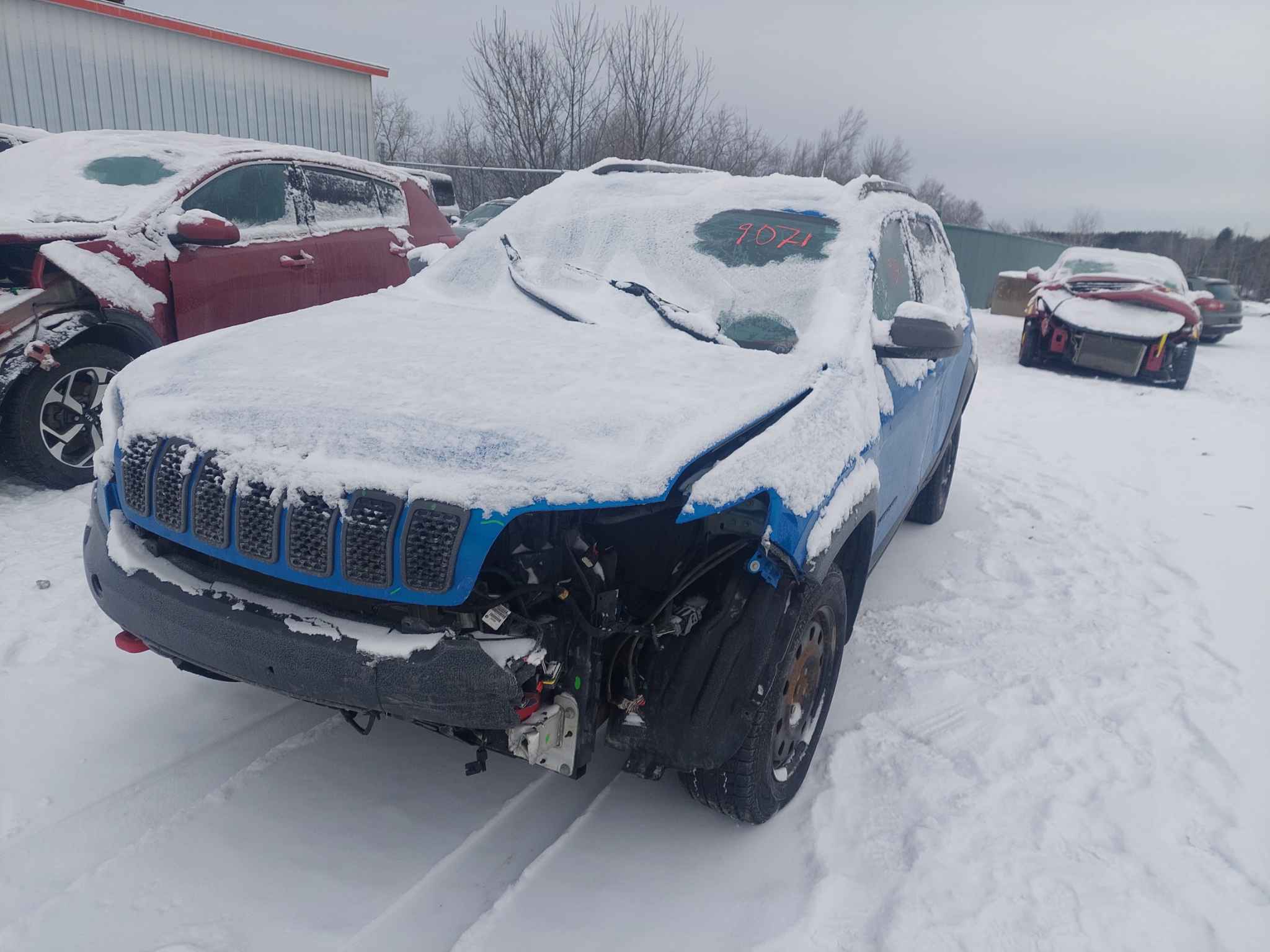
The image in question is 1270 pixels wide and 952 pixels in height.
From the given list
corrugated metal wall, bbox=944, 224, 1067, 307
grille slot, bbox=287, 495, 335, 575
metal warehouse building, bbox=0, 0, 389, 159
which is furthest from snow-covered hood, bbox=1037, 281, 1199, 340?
metal warehouse building, bbox=0, 0, 389, 159

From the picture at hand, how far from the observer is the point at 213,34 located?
45.1 feet

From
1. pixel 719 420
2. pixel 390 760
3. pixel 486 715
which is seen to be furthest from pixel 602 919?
pixel 719 420

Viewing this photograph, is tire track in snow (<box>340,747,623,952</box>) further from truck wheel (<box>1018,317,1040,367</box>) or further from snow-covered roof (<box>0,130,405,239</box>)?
truck wheel (<box>1018,317,1040,367</box>)

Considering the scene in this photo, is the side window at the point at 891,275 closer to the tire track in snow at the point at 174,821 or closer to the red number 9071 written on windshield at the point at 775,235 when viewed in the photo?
the red number 9071 written on windshield at the point at 775,235

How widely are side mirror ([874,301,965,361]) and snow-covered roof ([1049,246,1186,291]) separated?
32.3 ft

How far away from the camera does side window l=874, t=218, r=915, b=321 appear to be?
317 cm

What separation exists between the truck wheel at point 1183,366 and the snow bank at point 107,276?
10691 mm

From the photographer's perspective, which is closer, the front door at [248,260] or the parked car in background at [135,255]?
the parked car in background at [135,255]

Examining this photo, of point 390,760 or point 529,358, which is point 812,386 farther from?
point 390,760

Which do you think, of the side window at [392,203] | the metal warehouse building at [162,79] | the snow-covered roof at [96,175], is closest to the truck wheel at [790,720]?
the snow-covered roof at [96,175]

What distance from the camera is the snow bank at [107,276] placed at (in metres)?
4.23

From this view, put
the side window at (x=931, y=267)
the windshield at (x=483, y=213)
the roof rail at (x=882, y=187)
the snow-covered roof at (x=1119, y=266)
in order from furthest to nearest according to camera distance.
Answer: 1. the windshield at (x=483, y=213)
2. the snow-covered roof at (x=1119, y=266)
3. the side window at (x=931, y=267)
4. the roof rail at (x=882, y=187)

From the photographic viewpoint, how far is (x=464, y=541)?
5.89 feet

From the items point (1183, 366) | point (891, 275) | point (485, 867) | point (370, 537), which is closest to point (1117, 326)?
point (1183, 366)
